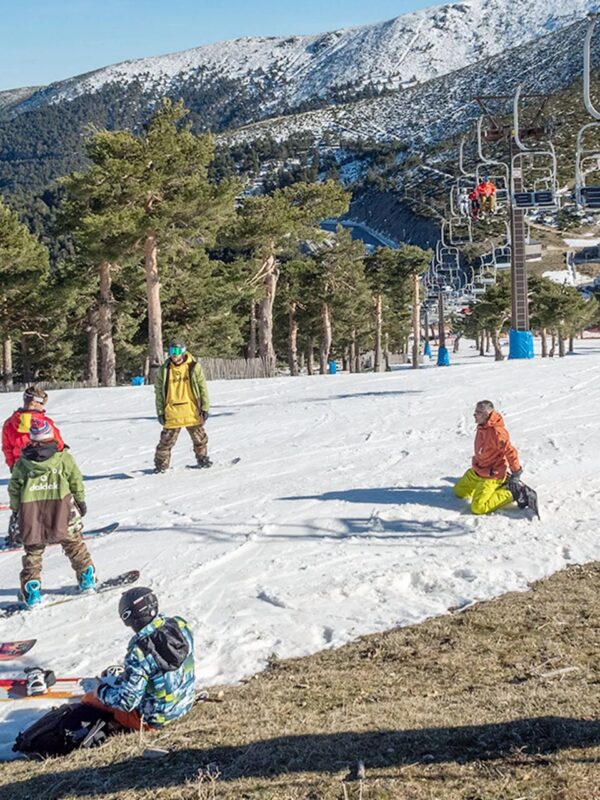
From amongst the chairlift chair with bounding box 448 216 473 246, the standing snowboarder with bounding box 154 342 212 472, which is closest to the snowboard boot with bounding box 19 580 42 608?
the standing snowboarder with bounding box 154 342 212 472

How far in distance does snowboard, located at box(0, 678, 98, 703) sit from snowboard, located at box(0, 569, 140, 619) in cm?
138

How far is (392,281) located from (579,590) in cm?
4671

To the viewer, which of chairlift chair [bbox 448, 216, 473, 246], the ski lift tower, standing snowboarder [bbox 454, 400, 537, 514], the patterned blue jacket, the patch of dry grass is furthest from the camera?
chairlift chair [bbox 448, 216, 473, 246]

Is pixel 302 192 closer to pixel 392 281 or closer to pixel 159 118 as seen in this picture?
pixel 159 118

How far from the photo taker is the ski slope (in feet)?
22.0

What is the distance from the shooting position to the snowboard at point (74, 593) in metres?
7.18

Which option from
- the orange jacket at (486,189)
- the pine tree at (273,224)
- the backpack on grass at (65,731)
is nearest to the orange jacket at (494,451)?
the backpack on grass at (65,731)

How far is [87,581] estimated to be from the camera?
24.2 ft

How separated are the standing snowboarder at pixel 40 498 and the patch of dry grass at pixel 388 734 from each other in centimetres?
232

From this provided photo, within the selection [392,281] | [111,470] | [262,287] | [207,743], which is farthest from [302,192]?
[207,743]

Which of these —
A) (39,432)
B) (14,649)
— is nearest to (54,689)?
(14,649)

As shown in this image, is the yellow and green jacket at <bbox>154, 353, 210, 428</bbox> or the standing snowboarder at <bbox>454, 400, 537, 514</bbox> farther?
the yellow and green jacket at <bbox>154, 353, 210, 428</bbox>

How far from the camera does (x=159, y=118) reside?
31.1 metres

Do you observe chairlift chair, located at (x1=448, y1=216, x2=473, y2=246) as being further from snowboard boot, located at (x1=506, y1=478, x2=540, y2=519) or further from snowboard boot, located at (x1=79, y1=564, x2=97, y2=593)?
snowboard boot, located at (x1=79, y1=564, x2=97, y2=593)
